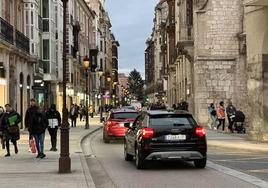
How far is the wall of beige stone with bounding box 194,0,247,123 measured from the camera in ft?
137

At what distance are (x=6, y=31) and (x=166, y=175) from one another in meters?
20.4

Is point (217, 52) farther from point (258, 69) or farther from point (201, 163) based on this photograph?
point (201, 163)

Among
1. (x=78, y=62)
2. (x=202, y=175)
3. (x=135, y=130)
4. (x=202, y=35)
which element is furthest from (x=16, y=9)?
(x=78, y=62)

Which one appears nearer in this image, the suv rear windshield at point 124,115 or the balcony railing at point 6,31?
the suv rear windshield at point 124,115

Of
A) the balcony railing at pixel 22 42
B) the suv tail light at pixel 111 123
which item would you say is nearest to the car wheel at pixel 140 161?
the suv tail light at pixel 111 123

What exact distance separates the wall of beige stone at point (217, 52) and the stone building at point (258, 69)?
15626mm

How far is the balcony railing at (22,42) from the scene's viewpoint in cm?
3604

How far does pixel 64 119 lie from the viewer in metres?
15.0

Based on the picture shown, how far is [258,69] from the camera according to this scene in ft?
83.4

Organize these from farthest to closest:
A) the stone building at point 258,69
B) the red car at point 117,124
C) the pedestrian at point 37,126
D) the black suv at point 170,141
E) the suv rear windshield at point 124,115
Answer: the suv rear windshield at point 124,115 < the red car at point 117,124 < the stone building at point 258,69 < the pedestrian at point 37,126 < the black suv at point 170,141

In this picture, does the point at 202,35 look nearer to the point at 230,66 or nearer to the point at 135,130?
the point at 230,66

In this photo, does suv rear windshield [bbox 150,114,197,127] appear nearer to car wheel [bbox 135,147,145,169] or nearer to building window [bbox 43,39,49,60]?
car wheel [bbox 135,147,145,169]

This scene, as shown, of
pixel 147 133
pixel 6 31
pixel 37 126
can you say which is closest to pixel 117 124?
pixel 37 126

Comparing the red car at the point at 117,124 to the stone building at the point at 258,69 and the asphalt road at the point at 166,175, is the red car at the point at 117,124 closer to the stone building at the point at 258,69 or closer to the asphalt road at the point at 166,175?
the stone building at the point at 258,69
